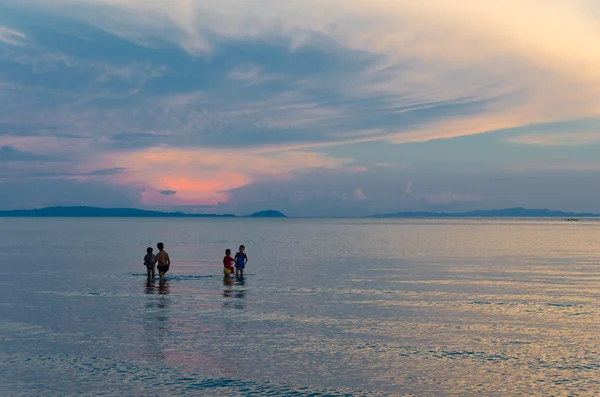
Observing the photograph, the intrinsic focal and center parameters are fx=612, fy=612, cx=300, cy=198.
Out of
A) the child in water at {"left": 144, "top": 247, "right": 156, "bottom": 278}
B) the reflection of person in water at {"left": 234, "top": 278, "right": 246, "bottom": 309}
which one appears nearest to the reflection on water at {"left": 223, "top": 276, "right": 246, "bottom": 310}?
the reflection of person in water at {"left": 234, "top": 278, "right": 246, "bottom": 309}

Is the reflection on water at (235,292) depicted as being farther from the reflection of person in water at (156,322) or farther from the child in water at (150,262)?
the child in water at (150,262)

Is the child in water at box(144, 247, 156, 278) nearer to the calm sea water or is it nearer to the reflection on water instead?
the calm sea water

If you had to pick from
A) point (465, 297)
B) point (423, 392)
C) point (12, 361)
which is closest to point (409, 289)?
point (465, 297)

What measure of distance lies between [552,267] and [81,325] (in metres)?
41.2

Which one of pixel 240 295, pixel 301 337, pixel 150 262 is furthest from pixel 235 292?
pixel 301 337

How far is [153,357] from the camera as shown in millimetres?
19156

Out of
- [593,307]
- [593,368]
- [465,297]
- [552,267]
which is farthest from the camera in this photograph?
[552,267]

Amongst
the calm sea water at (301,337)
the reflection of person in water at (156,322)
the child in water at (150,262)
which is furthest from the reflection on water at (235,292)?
the child in water at (150,262)

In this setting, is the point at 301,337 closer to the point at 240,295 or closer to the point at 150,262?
the point at 240,295

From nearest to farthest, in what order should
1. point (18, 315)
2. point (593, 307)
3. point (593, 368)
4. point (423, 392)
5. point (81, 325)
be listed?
point (423, 392) → point (593, 368) → point (81, 325) → point (18, 315) → point (593, 307)

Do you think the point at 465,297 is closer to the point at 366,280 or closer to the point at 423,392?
the point at 366,280

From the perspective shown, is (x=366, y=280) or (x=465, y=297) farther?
(x=366, y=280)

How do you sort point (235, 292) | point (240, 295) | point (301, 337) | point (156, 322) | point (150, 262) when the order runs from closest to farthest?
point (301, 337) < point (156, 322) < point (240, 295) < point (235, 292) < point (150, 262)

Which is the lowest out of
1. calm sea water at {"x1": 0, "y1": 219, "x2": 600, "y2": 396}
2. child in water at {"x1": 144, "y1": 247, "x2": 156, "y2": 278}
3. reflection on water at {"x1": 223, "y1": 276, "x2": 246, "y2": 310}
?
calm sea water at {"x1": 0, "y1": 219, "x2": 600, "y2": 396}
